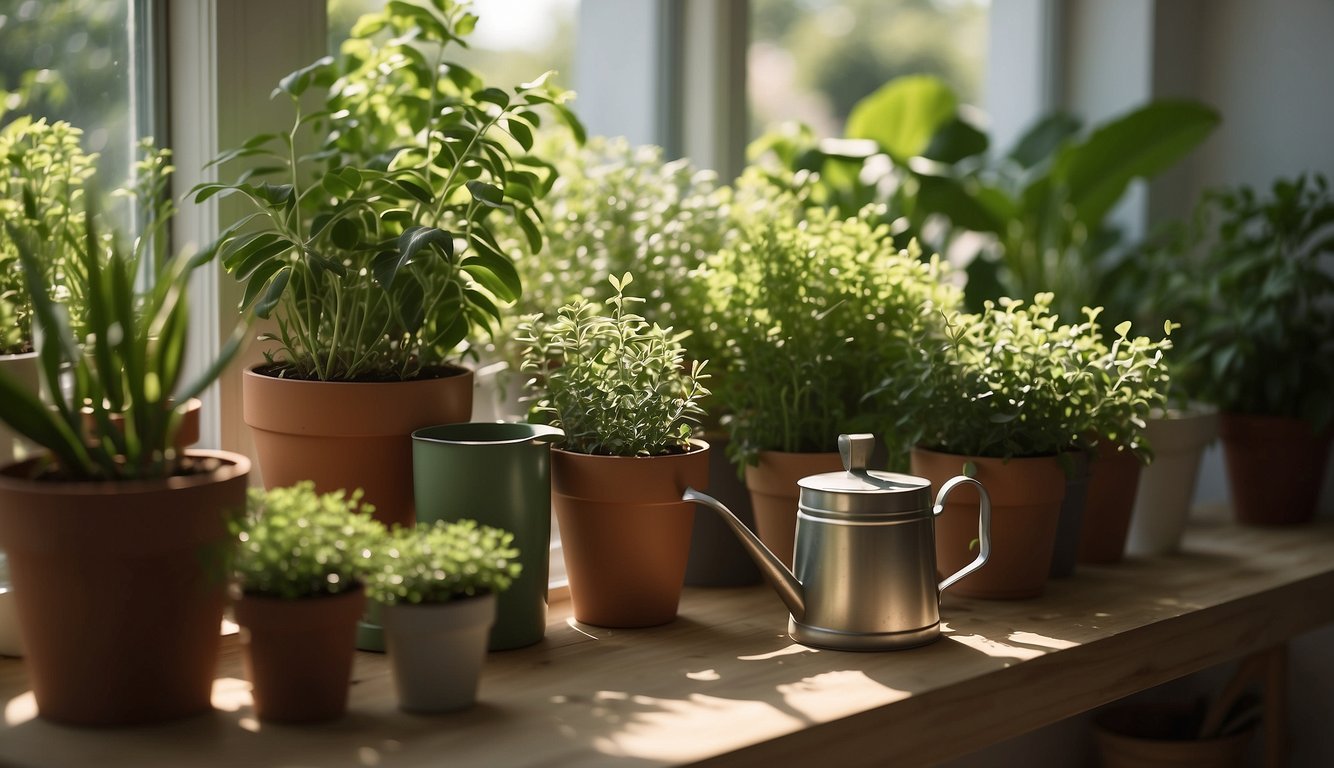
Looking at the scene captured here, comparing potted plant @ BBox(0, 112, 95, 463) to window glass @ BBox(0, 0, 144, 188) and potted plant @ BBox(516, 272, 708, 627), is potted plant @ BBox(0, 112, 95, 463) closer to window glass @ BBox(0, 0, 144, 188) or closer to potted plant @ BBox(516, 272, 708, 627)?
window glass @ BBox(0, 0, 144, 188)

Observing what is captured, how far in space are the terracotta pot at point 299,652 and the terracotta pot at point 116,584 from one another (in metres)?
0.05

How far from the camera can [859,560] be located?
1190mm

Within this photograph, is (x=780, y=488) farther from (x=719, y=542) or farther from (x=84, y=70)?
(x=84, y=70)

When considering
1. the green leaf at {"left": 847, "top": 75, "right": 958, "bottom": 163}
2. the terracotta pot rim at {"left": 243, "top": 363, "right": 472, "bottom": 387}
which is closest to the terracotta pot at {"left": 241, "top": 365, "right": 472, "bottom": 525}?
the terracotta pot rim at {"left": 243, "top": 363, "right": 472, "bottom": 387}

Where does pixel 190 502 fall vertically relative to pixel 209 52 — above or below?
below

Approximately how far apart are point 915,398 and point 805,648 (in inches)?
12.5

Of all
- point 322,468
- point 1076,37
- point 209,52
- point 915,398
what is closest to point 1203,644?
point 915,398

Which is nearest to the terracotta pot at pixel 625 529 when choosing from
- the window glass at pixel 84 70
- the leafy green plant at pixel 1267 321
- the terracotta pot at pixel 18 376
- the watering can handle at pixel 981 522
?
the watering can handle at pixel 981 522

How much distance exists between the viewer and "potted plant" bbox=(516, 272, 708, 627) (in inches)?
48.5

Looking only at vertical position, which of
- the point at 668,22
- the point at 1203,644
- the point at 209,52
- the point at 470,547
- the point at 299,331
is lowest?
the point at 1203,644

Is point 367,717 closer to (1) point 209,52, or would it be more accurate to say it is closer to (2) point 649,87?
(1) point 209,52

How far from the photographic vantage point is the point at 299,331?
1225 mm

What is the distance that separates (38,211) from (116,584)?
439mm

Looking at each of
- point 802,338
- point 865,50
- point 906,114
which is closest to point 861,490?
point 802,338
